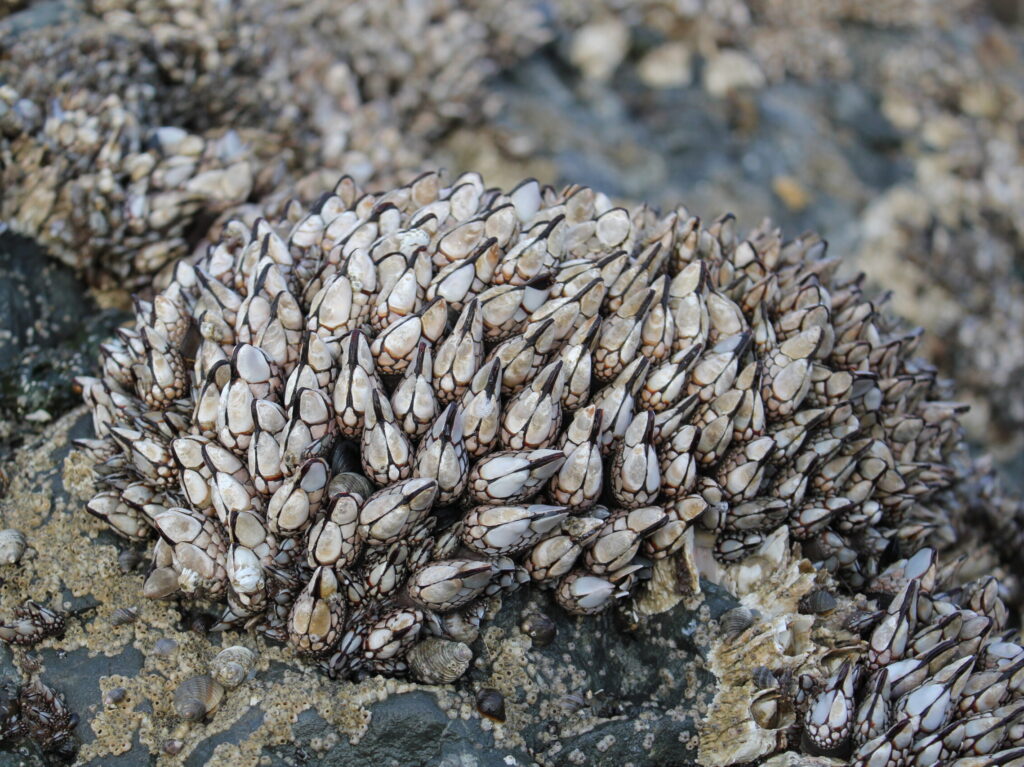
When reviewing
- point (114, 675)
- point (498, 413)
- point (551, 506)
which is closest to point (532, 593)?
point (551, 506)

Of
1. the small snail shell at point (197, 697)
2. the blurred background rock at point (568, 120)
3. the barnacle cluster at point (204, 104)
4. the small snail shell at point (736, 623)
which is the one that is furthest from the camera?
the blurred background rock at point (568, 120)

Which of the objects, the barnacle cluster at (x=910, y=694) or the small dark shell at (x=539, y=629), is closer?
the barnacle cluster at (x=910, y=694)

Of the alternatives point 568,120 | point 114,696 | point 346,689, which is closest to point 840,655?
point 346,689

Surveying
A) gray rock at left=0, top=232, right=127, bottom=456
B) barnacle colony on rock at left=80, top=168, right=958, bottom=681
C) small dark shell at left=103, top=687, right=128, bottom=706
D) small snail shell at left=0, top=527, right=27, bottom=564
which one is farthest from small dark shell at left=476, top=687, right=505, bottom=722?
gray rock at left=0, top=232, right=127, bottom=456

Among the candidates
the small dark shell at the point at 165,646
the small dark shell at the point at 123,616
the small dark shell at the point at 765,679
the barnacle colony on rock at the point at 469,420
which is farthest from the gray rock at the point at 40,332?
the small dark shell at the point at 765,679

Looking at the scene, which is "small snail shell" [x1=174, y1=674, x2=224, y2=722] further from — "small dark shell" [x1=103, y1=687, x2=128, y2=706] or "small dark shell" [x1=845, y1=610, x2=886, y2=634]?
"small dark shell" [x1=845, y1=610, x2=886, y2=634]

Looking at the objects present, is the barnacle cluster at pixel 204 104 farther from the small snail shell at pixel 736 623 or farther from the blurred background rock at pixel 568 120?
the small snail shell at pixel 736 623
